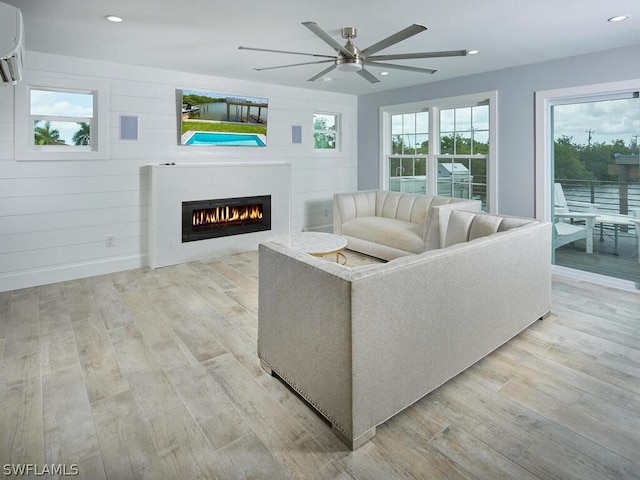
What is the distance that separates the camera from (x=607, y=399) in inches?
88.2

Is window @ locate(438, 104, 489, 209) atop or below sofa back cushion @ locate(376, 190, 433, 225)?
atop

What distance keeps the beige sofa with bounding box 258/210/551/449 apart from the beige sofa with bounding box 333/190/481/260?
6.41ft

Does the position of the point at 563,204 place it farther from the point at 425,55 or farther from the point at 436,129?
the point at 425,55

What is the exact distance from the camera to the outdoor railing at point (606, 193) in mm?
4160

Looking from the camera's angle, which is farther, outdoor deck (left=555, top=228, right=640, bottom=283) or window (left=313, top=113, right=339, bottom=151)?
window (left=313, top=113, right=339, bottom=151)

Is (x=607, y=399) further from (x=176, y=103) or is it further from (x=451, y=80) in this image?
(x=176, y=103)

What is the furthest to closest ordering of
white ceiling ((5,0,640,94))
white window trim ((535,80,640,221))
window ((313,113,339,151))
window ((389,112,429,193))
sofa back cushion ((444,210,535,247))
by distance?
window ((313,113,339,151)), window ((389,112,429,193)), white window trim ((535,80,640,221)), sofa back cushion ((444,210,535,247)), white ceiling ((5,0,640,94))

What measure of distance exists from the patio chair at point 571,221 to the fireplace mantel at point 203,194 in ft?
12.0

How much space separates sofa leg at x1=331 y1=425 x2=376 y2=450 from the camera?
73.4 inches

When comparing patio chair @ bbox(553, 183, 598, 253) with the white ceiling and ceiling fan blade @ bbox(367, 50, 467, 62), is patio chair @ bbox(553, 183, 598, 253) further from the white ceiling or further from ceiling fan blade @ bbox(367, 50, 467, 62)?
ceiling fan blade @ bbox(367, 50, 467, 62)

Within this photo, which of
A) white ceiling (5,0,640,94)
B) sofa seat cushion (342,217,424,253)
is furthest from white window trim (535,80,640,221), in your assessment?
sofa seat cushion (342,217,424,253)

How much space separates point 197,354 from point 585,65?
477cm

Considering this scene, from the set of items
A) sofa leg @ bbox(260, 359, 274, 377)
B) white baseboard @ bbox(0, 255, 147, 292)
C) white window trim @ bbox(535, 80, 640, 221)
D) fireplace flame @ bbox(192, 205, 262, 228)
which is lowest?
sofa leg @ bbox(260, 359, 274, 377)

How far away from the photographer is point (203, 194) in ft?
17.3
